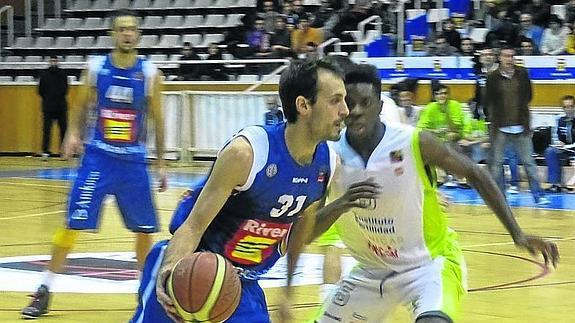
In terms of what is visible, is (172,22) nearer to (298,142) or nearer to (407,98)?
(407,98)

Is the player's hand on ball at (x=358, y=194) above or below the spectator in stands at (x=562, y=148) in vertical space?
above

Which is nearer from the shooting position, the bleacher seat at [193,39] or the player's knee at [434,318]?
the player's knee at [434,318]

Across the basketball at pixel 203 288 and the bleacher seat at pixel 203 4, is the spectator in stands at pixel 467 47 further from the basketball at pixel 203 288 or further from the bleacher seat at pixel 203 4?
the basketball at pixel 203 288

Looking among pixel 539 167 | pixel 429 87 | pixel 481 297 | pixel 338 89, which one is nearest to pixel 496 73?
pixel 539 167

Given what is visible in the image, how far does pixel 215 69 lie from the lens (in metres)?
22.8

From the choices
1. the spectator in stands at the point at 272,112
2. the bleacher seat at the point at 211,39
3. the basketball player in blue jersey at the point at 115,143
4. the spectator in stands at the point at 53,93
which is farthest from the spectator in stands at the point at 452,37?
the basketball player in blue jersey at the point at 115,143

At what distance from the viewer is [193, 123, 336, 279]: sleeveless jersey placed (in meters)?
4.18

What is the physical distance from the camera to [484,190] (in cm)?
486

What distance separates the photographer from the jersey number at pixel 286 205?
4.26 m

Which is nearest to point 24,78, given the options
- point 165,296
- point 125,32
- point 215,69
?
point 215,69

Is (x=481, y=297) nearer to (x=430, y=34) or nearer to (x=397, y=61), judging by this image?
(x=397, y=61)

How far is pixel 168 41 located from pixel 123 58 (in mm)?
18916

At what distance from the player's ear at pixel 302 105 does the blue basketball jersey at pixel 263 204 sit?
12cm

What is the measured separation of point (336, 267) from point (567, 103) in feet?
Answer: 31.8
